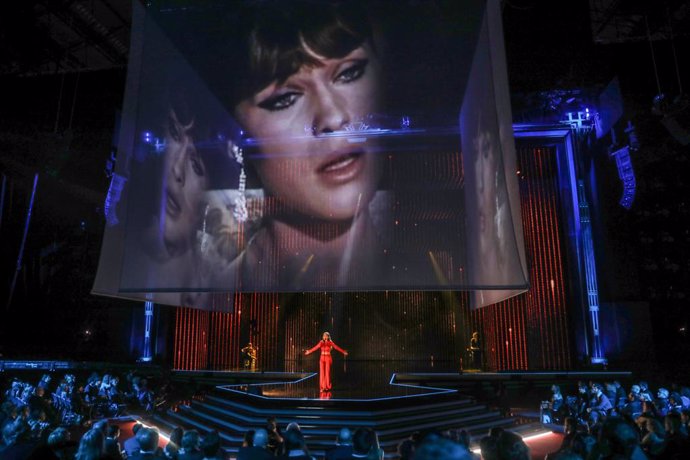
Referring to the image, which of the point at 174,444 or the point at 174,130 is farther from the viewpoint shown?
the point at 174,130

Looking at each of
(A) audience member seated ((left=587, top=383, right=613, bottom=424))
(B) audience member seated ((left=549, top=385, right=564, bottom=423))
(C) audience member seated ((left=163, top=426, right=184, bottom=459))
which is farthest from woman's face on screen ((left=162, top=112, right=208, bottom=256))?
(B) audience member seated ((left=549, top=385, right=564, bottom=423))

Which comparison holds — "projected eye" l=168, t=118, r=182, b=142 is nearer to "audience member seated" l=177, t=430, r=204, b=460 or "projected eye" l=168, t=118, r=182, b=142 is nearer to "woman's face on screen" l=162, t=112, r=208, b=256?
"woman's face on screen" l=162, t=112, r=208, b=256

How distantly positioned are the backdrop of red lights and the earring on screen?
9.90 meters

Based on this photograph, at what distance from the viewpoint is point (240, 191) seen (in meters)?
6.15

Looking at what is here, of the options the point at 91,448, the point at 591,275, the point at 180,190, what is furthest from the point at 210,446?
the point at 591,275

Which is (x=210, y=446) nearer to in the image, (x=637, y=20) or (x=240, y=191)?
(x=240, y=191)

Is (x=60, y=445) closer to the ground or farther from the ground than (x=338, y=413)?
farther from the ground

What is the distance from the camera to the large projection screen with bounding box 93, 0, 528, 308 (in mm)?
5078

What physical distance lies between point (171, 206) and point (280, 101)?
67.7 inches

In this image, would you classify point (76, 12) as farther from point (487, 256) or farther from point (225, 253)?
point (487, 256)

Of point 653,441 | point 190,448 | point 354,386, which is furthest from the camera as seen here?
point 354,386

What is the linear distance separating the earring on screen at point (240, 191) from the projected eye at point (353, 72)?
162cm

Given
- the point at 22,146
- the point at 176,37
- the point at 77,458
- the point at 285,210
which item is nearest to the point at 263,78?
the point at 176,37

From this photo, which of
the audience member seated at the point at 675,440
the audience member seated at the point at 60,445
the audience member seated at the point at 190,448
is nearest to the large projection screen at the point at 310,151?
the audience member seated at the point at 675,440
